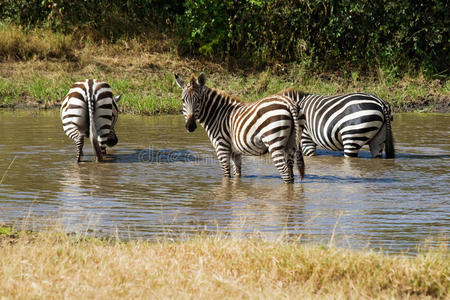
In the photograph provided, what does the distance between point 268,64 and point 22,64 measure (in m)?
7.38

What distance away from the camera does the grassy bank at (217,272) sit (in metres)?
5.02

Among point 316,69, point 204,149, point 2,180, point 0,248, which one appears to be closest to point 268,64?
point 316,69

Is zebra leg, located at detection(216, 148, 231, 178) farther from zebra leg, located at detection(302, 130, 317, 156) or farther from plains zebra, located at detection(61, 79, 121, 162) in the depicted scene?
zebra leg, located at detection(302, 130, 317, 156)

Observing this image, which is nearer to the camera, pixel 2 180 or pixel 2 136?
pixel 2 180

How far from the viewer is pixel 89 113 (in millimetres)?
11859

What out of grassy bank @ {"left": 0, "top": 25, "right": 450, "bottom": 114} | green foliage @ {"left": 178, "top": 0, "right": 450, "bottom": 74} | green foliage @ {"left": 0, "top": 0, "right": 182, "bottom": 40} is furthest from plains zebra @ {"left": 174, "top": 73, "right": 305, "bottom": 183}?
green foliage @ {"left": 0, "top": 0, "right": 182, "bottom": 40}

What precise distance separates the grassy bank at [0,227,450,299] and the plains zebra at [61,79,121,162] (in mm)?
5981

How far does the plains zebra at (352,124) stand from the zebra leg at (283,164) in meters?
2.38

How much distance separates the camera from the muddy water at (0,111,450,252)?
7.37 meters

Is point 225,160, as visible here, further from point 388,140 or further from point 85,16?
point 85,16

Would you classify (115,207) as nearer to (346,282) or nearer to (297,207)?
(297,207)

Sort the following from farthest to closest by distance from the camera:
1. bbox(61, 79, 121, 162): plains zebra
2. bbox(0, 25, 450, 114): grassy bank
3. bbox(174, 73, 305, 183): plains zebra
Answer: bbox(0, 25, 450, 114): grassy bank, bbox(61, 79, 121, 162): plains zebra, bbox(174, 73, 305, 183): plains zebra

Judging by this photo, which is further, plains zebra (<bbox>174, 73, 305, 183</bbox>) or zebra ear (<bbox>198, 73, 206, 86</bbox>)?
zebra ear (<bbox>198, 73, 206, 86</bbox>)

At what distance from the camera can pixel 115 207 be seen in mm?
8477
